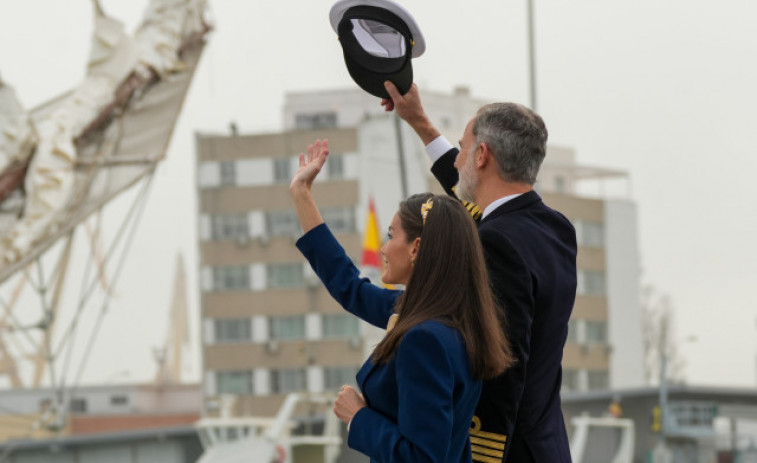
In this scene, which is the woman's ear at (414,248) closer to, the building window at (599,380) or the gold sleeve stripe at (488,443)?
the gold sleeve stripe at (488,443)

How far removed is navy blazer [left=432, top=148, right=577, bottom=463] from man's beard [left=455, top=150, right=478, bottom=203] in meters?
0.08

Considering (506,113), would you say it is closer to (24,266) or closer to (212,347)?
(24,266)

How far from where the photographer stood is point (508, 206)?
12.9 ft

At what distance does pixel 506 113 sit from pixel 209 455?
20692 mm

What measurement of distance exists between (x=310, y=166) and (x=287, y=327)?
265 feet

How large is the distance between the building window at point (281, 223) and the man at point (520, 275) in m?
79.0

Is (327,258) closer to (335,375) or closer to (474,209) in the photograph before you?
(474,209)

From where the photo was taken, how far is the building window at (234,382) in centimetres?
8394

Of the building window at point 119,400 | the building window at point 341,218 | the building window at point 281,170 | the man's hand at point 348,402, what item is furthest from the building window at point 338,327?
the man's hand at point 348,402

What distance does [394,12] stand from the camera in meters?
4.06

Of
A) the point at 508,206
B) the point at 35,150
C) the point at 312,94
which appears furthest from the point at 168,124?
the point at 312,94

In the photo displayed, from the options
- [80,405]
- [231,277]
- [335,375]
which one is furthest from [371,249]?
[80,405]

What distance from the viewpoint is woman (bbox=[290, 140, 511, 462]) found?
11.6 feet

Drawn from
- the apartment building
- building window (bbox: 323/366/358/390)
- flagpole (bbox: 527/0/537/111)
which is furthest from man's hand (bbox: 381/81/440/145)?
building window (bbox: 323/366/358/390)
